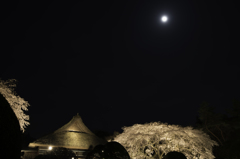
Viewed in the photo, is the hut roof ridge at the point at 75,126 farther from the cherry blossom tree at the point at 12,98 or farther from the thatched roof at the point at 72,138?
the cherry blossom tree at the point at 12,98

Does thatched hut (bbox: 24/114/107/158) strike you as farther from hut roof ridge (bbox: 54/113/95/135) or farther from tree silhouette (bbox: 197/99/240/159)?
tree silhouette (bbox: 197/99/240/159)

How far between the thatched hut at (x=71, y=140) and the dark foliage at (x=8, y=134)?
1745 cm

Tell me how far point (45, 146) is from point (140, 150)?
13.0 metres

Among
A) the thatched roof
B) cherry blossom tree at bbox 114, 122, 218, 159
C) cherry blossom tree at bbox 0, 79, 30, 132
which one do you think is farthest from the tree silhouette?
cherry blossom tree at bbox 0, 79, 30, 132

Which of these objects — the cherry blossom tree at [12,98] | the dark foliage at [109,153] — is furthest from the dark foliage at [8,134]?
the cherry blossom tree at [12,98]

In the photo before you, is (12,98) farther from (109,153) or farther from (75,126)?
(109,153)

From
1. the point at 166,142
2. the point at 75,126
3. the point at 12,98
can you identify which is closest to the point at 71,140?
the point at 75,126

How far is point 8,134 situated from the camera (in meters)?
4.12

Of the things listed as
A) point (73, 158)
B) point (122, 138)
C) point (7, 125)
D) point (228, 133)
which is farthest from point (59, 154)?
point (228, 133)

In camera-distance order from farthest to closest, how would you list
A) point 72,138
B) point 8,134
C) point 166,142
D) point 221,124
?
point 221,124
point 72,138
point 166,142
point 8,134

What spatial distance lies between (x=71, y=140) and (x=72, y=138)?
21.3 inches

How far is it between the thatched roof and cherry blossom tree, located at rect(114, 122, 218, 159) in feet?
33.6

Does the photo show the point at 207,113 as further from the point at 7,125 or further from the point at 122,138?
the point at 7,125

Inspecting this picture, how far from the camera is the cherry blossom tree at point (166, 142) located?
579 inches
